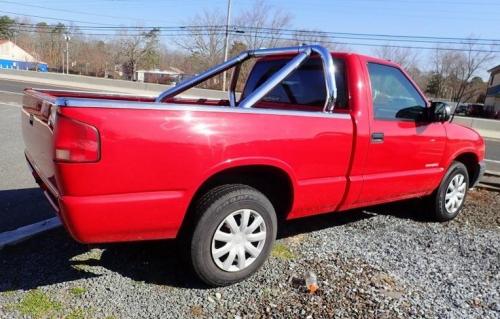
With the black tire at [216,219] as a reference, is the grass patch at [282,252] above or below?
below

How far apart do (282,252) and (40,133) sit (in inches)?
87.4

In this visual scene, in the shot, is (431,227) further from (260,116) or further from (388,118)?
(260,116)

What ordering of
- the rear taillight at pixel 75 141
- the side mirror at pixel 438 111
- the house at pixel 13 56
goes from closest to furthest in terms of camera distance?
the rear taillight at pixel 75 141, the side mirror at pixel 438 111, the house at pixel 13 56

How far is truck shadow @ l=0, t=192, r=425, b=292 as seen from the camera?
10.6 ft

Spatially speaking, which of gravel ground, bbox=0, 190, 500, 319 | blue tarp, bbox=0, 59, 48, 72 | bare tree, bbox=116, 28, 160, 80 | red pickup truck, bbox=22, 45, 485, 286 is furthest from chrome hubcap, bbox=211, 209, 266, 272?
blue tarp, bbox=0, 59, 48, 72

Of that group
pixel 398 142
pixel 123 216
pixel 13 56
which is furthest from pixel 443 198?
pixel 13 56

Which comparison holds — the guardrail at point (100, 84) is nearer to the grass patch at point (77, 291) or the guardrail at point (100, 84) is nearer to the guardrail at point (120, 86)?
the guardrail at point (120, 86)

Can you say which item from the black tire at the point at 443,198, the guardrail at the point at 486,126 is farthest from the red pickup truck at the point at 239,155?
the guardrail at the point at 486,126

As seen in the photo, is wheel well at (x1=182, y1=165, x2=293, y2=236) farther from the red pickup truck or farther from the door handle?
the door handle

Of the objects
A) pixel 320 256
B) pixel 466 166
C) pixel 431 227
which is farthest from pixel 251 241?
pixel 466 166

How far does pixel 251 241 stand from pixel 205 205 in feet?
1.69

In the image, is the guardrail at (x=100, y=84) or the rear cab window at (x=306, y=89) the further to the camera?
the guardrail at (x=100, y=84)

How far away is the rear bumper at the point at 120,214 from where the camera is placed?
2.66m

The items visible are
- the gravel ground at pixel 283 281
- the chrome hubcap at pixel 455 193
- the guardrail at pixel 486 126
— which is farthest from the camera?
the guardrail at pixel 486 126
